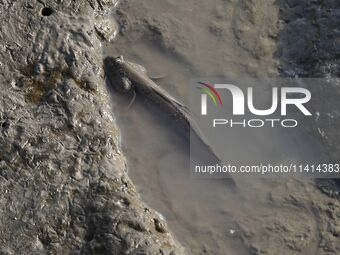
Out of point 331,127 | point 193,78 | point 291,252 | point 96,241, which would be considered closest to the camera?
point 96,241

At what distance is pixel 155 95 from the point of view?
5168 millimetres

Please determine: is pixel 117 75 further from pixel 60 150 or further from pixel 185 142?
pixel 60 150

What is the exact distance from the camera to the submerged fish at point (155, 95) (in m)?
4.91

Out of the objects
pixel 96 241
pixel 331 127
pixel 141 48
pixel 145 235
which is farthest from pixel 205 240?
pixel 141 48

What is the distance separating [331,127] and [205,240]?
1388 mm

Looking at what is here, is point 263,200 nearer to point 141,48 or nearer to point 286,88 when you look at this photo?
point 286,88

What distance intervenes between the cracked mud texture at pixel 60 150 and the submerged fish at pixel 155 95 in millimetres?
155

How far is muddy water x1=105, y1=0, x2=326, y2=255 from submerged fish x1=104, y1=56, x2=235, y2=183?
0.08 meters

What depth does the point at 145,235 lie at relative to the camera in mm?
4254

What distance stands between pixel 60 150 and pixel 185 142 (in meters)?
1.06
